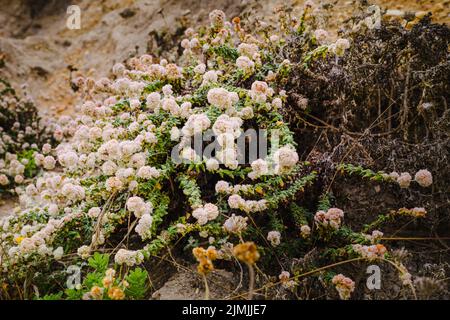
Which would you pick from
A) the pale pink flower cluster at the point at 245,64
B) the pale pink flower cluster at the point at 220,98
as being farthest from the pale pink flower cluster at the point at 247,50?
the pale pink flower cluster at the point at 220,98

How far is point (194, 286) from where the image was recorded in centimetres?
249

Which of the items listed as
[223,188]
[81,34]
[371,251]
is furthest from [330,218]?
[81,34]

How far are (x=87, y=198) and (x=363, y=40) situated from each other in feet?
8.55

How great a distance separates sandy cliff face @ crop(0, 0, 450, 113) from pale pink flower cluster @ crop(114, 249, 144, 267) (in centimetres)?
374

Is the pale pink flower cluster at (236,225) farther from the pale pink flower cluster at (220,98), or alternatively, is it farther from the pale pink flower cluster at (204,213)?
the pale pink flower cluster at (220,98)

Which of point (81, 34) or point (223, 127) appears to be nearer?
point (223, 127)

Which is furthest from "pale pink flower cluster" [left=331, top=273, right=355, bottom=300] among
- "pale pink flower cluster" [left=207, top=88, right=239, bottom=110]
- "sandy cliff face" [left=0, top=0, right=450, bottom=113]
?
"sandy cliff face" [left=0, top=0, right=450, bottom=113]

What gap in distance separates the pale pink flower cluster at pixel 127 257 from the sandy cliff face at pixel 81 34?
374cm

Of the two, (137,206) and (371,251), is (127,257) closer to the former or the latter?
(137,206)

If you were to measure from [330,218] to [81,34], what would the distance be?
6.43 metres

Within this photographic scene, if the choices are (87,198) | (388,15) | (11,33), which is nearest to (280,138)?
(87,198)

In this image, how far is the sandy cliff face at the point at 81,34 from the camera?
5.71 metres

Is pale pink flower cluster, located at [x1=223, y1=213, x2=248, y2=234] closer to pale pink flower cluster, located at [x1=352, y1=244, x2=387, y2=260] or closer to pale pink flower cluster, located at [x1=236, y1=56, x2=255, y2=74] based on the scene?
pale pink flower cluster, located at [x1=352, y1=244, x2=387, y2=260]

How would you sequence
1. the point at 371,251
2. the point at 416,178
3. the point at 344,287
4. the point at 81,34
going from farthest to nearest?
1. the point at 81,34
2. the point at 416,178
3. the point at 371,251
4. the point at 344,287
